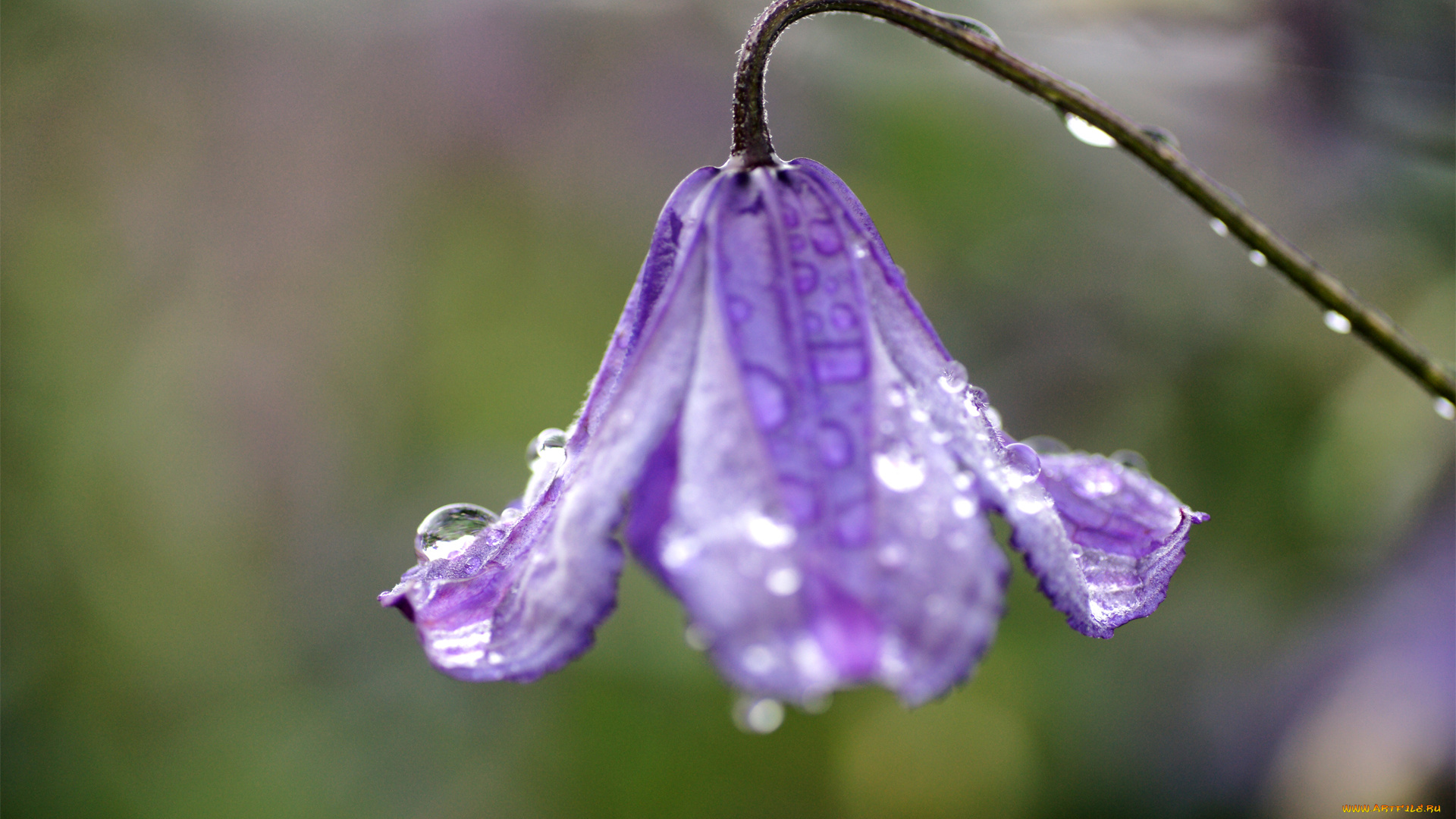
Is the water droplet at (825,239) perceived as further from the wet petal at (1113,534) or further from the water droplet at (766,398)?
the wet petal at (1113,534)

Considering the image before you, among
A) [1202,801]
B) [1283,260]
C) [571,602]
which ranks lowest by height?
[1202,801]

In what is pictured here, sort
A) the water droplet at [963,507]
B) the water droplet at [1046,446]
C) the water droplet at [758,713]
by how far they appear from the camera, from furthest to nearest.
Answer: the water droplet at [1046,446], the water droplet at [963,507], the water droplet at [758,713]

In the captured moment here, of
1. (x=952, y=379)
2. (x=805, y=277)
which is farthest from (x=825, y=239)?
(x=952, y=379)

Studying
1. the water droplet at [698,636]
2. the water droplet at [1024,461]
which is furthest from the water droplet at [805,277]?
the water droplet at [698,636]

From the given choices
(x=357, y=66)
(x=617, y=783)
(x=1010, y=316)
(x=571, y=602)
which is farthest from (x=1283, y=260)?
(x=357, y=66)

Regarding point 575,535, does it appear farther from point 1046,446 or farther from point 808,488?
point 1046,446

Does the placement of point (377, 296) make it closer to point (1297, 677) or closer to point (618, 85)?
point (618, 85)

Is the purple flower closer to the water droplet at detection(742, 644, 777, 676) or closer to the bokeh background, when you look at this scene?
the water droplet at detection(742, 644, 777, 676)
